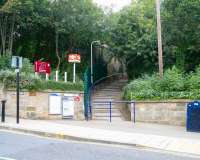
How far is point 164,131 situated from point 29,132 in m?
5.24

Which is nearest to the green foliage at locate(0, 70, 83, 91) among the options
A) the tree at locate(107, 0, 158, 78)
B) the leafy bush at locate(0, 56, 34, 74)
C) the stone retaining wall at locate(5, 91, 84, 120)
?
the stone retaining wall at locate(5, 91, 84, 120)

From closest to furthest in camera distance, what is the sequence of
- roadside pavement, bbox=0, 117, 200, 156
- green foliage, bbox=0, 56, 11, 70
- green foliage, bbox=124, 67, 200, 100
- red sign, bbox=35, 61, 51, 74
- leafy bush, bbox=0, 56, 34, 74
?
1. roadside pavement, bbox=0, 117, 200, 156
2. green foliage, bbox=124, 67, 200, 100
3. red sign, bbox=35, 61, 51, 74
4. leafy bush, bbox=0, 56, 34, 74
5. green foliage, bbox=0, 56, 11, 70

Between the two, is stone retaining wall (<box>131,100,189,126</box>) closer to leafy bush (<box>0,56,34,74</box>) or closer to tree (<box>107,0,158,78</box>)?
leafy bush (<box>0,56,34,74</box>)

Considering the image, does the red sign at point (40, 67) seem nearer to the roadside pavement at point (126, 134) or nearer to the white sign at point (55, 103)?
the white sign at point (55, 103)

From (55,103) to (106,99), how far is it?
6.16 meters

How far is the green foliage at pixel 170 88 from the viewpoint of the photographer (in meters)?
20.2

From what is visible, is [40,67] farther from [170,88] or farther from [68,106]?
[170,88]

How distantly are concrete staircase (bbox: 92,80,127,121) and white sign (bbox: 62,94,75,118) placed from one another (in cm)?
175

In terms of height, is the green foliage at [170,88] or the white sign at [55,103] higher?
the green foliage at [170,88]

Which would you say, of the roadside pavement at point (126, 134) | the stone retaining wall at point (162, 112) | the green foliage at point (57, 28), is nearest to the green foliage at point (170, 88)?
the stone retaining wall at point (162, 112)

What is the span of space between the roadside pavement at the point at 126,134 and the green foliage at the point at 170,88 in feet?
6.87

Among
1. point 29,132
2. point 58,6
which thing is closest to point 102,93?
point 58,6

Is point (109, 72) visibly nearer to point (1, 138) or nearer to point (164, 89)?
point (164, 89)

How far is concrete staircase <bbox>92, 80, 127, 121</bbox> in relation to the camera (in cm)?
2245
